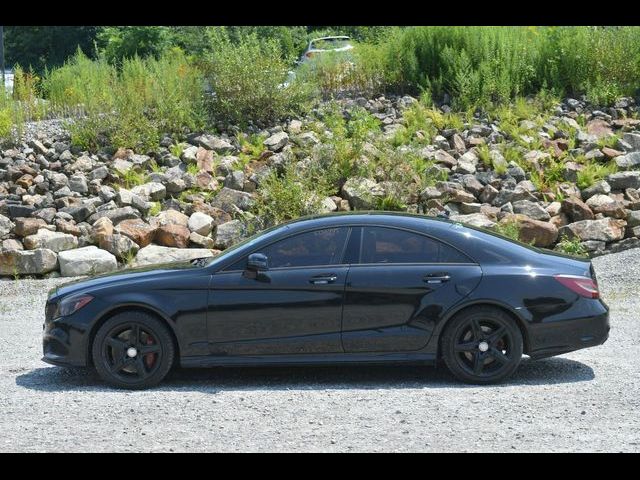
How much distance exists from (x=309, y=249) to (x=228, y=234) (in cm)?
606

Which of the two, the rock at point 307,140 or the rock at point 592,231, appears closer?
the rock at point 592,231

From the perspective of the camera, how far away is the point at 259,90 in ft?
59.5

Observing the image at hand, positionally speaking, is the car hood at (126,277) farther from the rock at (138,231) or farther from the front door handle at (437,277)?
the rock at (138,231)

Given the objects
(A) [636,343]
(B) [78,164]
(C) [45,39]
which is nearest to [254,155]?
(B) [78,164]

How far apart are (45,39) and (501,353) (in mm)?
33728

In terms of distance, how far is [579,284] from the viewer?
873 centimetres

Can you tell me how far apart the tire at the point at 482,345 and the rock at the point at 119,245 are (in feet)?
22.3

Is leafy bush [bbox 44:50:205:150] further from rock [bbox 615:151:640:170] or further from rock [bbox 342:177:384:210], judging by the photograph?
rock [bbox 615:151:640:170]

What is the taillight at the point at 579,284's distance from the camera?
28.6 ft

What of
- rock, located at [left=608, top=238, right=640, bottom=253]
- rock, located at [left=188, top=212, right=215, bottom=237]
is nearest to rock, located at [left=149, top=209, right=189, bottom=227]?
rock, located at [left=188, top=212, right=215, bottom=237]

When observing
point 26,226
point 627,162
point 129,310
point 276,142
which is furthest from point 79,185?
point 627,162

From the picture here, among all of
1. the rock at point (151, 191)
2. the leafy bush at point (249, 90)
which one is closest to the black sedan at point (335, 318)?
the rock at point (151, 191)

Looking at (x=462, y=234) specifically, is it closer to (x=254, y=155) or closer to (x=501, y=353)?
(x=501, y=353)

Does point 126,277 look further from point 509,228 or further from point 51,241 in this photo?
point 509,228
